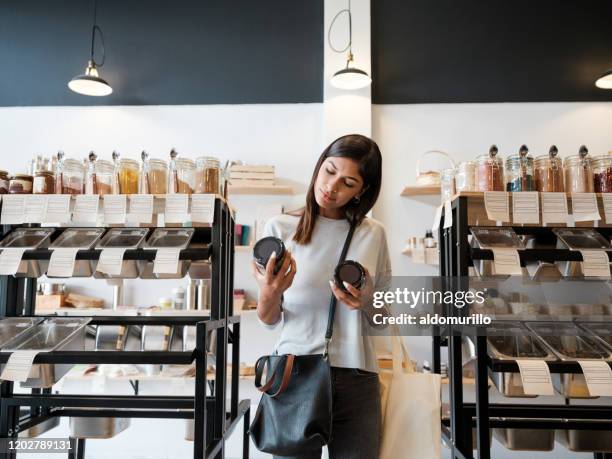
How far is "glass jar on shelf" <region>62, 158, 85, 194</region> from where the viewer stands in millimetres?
1670

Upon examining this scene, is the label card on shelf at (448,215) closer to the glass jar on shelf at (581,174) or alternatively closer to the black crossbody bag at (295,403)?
the glass jar on shelf at (581,174)

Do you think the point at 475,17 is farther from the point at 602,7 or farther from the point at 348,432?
the point at 348,432

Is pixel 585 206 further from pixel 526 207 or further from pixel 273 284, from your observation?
pixel 273 284

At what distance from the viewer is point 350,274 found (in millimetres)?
1156

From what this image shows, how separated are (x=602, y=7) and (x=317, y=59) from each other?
2.11m

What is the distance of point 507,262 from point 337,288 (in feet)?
1.87

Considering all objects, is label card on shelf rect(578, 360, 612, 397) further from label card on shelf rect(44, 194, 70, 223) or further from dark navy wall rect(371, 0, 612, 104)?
dark navy wall rect(371, 0, 612, 104)

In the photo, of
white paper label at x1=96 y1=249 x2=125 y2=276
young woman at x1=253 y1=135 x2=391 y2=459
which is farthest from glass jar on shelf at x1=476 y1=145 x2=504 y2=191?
white paper label at x1=96 y1=249 x2=125 y2=276

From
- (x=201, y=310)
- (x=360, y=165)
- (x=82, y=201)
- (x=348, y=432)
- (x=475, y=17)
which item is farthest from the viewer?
(x=475, y=17)

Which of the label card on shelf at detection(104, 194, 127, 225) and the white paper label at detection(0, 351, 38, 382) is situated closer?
the white paper label at detection(0, 351, 38, 382)

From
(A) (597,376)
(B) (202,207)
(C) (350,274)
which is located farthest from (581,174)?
(B) (202,207)

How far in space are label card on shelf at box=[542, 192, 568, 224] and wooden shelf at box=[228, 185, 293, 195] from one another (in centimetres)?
212

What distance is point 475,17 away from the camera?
140 inches

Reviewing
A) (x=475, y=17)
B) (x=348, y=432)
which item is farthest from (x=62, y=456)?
(x=475, y=17)
